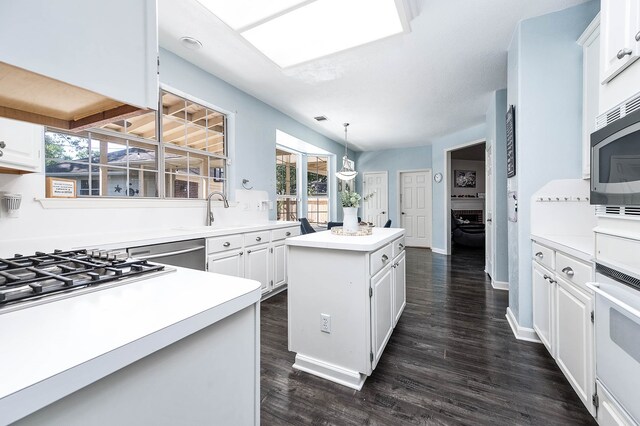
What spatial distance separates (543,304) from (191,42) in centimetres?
369

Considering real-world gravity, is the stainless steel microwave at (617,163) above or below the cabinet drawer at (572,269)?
above

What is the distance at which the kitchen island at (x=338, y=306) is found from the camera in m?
1.73

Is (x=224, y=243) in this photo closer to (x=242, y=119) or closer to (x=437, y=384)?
(x=242, y=119)

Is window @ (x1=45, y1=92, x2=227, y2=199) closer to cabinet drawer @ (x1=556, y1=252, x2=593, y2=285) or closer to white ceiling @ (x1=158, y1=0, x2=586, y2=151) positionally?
white ceiling @ (x1=158, y1=0, x2=586, y2=151)

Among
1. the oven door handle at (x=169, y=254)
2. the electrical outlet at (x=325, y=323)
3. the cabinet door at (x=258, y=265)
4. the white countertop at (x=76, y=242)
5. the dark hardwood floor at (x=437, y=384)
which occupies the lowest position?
the dark hardwood floor at (x=437, y=384)

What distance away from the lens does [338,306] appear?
70.8 inches

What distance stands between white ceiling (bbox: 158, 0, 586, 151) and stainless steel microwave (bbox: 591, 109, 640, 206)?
1615mm

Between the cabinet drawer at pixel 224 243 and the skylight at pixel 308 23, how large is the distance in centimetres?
171

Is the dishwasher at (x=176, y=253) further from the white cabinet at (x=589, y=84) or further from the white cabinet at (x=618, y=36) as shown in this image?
the white cabinet at (x=589, y=84)

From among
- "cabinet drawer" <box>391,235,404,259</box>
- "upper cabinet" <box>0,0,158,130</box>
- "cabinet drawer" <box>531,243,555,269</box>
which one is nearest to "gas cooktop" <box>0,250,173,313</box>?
"upper cabinet" <box>0,0,158,130</box>

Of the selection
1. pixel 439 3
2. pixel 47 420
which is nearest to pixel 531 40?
pixel 439 3

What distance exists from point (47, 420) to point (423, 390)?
71.7 inches

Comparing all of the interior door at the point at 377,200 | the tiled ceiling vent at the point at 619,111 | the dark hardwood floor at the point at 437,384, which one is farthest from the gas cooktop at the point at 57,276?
the interior door at the point at 377,200

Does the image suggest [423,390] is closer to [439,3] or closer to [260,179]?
[439,3]
